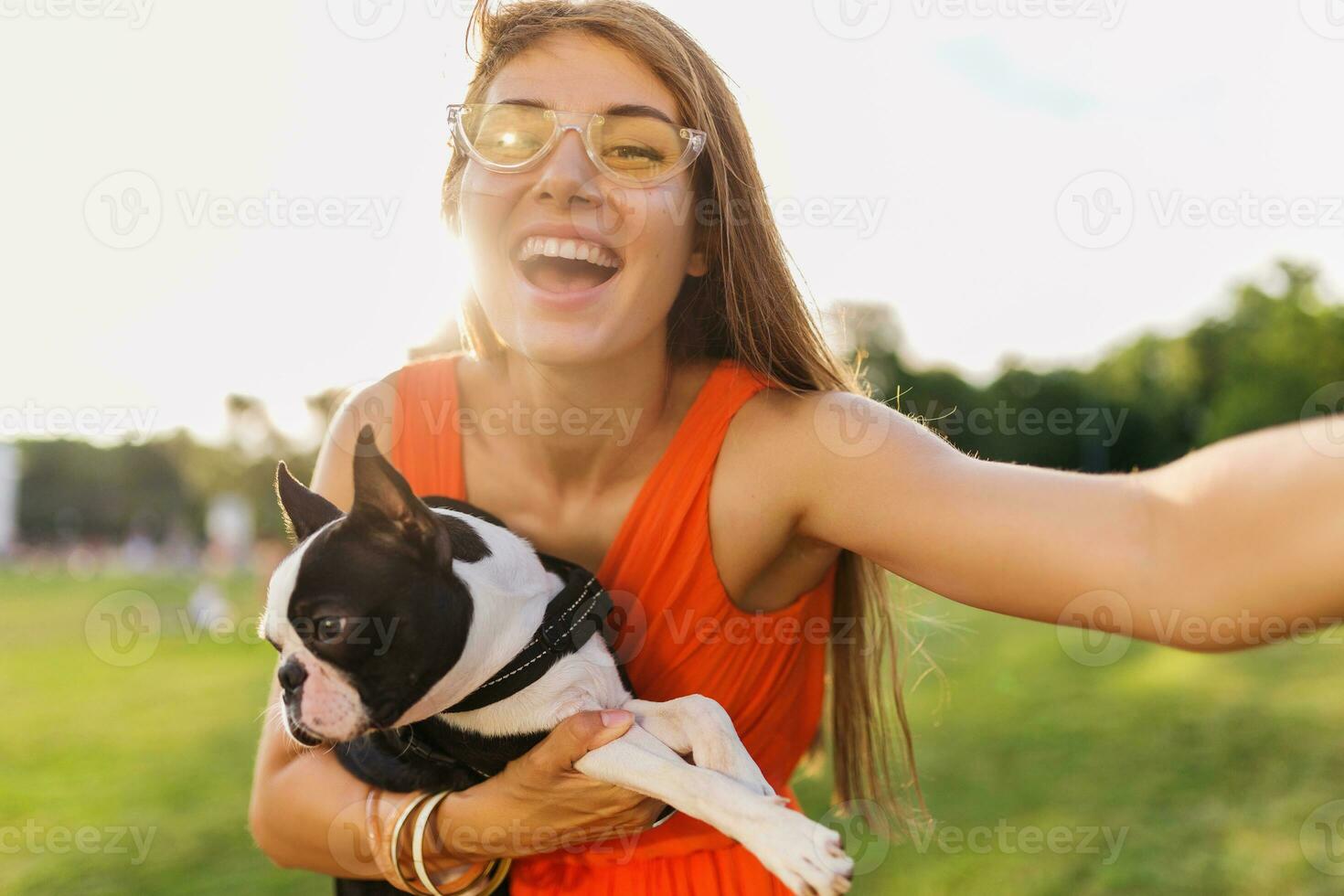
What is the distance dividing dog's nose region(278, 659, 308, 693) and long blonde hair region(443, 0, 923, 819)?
0.94 m

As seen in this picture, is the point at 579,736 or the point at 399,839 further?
the point at 399,839

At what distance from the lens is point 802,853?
1.48 metres

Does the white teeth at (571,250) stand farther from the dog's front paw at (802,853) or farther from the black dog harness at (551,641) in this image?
the dog's front paw at (802,853)

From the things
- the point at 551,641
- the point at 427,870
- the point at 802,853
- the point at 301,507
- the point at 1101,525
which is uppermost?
the point at 1101,525

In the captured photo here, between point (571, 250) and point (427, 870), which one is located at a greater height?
point (571, 250)

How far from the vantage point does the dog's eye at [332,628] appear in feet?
5.29

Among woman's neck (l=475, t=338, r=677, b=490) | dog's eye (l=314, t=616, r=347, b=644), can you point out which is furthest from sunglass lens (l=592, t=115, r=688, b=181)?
dog's eye (l=314, t=616, r=347, b=644)

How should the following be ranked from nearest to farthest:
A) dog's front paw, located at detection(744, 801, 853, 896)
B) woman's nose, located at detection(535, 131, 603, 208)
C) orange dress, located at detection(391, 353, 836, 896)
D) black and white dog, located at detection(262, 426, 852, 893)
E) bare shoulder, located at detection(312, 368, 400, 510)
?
dog's front paw, located at detection(744, 801, 853, 896), black and white dog, located at detection(262, 426, 852, 893), woman's nose, located at detection(535, 131, 603, 208), orange dress, located at detection(391, 353, 836, 896), bare shoulder, located at detection(312, 368, 400, 510)

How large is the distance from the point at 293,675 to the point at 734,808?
0.75 metres

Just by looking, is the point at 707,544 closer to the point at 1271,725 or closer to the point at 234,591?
the point at 1271,725

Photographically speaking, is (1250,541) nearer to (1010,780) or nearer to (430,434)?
(430,434)

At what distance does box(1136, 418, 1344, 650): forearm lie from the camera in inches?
43.7

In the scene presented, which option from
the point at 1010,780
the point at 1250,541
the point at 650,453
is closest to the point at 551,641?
the point at 650,453

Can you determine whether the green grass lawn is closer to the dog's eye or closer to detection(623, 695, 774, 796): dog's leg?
the dog's eye
